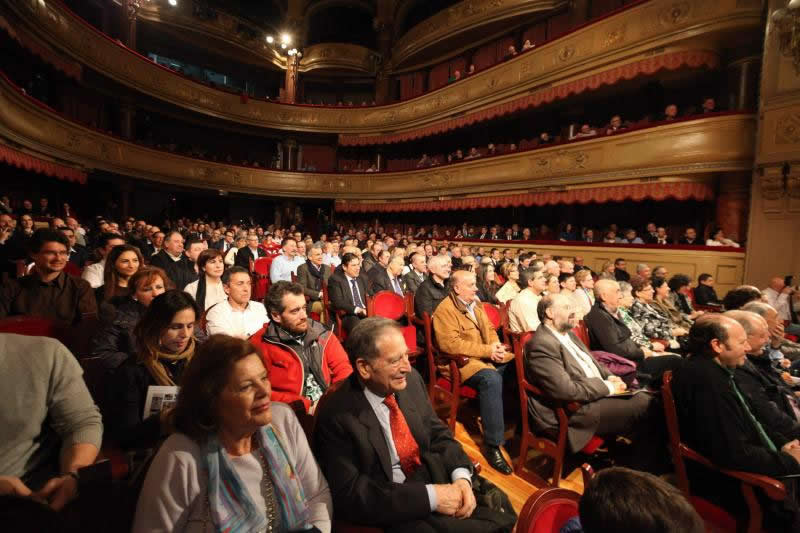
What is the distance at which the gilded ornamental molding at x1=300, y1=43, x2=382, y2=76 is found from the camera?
53.6 feet

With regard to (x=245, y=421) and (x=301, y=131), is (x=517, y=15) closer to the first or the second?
(x=301, y=131)

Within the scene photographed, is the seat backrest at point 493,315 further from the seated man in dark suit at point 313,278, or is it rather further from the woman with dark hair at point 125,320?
the woman with dark hair at point 125,320

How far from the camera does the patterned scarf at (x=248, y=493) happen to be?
984 mm

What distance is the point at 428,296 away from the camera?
3.44 meters

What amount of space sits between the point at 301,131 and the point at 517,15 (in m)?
8.72

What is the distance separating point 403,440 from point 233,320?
1.57 m

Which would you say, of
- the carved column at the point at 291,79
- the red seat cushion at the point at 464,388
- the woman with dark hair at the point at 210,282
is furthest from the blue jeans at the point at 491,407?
the carved column at the point at 291,79

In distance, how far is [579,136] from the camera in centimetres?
889

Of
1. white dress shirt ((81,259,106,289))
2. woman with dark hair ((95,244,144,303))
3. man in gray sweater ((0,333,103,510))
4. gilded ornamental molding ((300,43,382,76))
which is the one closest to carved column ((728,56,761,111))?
woman with dark hair ((95,244,144,303))

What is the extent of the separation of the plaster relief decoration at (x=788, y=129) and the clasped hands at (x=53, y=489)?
9.07 meters

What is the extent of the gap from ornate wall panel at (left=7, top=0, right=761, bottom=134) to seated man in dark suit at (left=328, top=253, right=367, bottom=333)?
25.1 feet

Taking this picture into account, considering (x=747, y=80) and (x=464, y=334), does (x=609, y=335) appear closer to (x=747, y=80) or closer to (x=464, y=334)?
(x=464, y=334)

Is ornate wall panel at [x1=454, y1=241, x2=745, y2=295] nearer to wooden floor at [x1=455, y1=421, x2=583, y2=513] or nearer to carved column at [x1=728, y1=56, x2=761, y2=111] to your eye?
carved column at [x1=728, y1=56, x2=761, y2=111]

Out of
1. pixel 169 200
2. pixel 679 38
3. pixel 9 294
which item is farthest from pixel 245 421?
pixel 169 200
